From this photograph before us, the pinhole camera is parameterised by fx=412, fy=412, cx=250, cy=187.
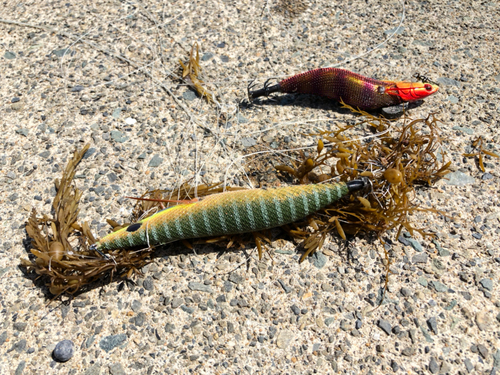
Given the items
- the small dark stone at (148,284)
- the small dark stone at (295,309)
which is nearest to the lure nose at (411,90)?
the small dark stone at (295,309)

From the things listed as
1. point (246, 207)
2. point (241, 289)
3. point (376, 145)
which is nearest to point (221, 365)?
point (241, 289)

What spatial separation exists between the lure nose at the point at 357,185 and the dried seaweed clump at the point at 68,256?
4.12 feet

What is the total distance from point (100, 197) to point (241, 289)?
1.18 meters

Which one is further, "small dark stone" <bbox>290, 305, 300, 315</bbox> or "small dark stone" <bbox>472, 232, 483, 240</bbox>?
"small dark stone" <bbox>472, 232, 483, 240</bbox>

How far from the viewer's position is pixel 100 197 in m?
2.81

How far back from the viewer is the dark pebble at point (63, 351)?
2164 mm

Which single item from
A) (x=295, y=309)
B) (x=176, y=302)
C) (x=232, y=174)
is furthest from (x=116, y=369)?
(x=232, y=174)

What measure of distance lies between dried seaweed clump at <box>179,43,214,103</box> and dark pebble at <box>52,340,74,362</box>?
2.00 meters

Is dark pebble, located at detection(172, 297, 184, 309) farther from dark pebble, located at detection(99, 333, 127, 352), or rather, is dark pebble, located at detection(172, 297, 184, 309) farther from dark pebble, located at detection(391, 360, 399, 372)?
dark pebble, located at detection(391, 360, 399, 372)

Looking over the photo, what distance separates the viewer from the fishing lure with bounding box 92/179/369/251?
91.9 inches

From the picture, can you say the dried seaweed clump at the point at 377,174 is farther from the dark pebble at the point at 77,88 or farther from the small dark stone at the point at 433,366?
the dark pebble at the point at 77,88

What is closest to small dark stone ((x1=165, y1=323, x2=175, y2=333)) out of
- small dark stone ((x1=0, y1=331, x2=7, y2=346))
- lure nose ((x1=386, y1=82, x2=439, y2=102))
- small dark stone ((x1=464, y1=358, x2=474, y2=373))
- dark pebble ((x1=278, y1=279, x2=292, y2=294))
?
dark pebble ((x1=278, y1=279, x2=292, y2=294))

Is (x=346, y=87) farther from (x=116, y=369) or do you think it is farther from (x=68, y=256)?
(x=116, y=369)

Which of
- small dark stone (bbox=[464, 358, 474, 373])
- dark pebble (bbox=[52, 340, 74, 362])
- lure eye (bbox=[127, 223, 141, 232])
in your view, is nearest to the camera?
small dark stone (bbox=[464, 358, 474, 373])
